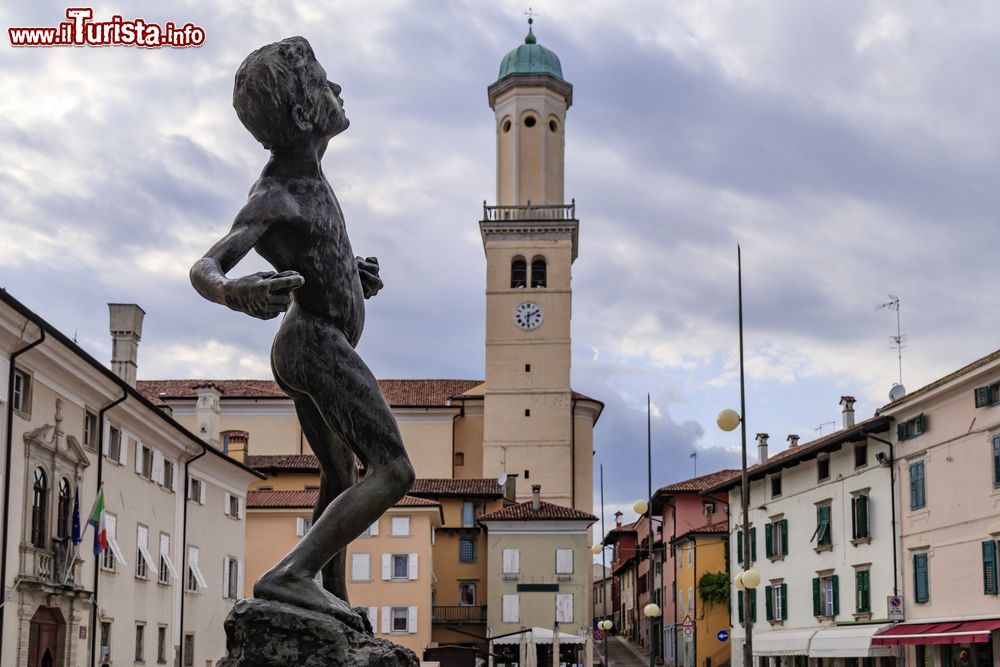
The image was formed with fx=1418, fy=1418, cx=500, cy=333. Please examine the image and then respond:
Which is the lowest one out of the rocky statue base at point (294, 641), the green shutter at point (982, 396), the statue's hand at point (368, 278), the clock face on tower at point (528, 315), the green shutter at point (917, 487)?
the rocky statue base at point (294, 641)

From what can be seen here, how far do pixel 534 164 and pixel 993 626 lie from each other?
179ft

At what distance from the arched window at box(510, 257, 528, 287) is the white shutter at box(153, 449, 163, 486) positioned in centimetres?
4441

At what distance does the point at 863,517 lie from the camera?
48.7 m

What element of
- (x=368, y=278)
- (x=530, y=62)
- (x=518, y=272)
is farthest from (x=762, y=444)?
(x=368, y=278)

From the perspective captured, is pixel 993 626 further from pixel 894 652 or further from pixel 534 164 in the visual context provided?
pixel 534 164

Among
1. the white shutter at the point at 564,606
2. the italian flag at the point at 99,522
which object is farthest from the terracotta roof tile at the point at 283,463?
the italian flag at the point at 99,522

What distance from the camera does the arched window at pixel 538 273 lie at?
87.8 metres

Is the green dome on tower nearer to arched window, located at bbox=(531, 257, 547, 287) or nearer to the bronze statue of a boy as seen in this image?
arched window, located at bbox=(531, 257, 547, 287)

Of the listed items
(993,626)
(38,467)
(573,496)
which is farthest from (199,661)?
(573,496)

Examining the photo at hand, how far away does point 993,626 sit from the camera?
3875 cm

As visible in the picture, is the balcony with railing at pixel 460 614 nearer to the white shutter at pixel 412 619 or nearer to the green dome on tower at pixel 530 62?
the white shutter at pixel 412 619

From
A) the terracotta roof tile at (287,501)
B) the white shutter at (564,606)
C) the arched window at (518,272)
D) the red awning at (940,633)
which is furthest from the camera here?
the arched window at (518,272)

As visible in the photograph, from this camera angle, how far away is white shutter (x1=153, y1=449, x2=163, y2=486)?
4472 centimetres

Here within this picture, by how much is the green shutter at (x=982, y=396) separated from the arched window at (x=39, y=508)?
25826 millimetres
